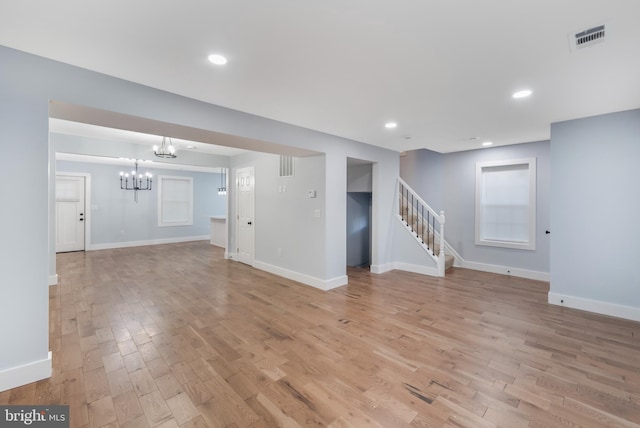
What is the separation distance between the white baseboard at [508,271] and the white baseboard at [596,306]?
1547 mm

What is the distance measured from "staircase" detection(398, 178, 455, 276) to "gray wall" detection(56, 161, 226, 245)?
775cm

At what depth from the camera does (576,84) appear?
104 inches

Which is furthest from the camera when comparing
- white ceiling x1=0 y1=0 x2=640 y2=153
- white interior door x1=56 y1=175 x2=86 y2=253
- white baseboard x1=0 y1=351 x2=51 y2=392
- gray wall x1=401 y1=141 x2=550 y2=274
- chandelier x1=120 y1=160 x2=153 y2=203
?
chandelier x1=120 y1=160 x2=153 y2=203

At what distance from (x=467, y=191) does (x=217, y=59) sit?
582 cm

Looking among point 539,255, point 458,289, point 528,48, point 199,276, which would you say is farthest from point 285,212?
point 539,255

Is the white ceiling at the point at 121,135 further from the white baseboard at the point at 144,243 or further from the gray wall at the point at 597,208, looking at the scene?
the gray wall at the point at 597,208

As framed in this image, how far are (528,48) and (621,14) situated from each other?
0.47 m

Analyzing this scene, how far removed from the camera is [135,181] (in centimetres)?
891

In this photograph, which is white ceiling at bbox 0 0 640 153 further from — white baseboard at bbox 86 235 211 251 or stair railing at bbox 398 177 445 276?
white baseboard at bbox 86 235 211 251

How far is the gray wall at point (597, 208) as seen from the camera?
3.38 meters

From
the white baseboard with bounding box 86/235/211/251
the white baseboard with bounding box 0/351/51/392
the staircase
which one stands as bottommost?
the white baseboard with bounding box 0/351/51/392

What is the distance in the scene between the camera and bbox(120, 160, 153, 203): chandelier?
343 inches

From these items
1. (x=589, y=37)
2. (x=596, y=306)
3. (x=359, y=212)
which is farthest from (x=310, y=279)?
(x=589, y=37)

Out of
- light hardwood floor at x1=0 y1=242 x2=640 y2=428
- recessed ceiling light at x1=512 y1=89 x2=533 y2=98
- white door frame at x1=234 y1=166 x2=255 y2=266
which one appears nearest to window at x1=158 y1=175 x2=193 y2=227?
white door frame at x1=234 y1=166 x2=255 y2=266
